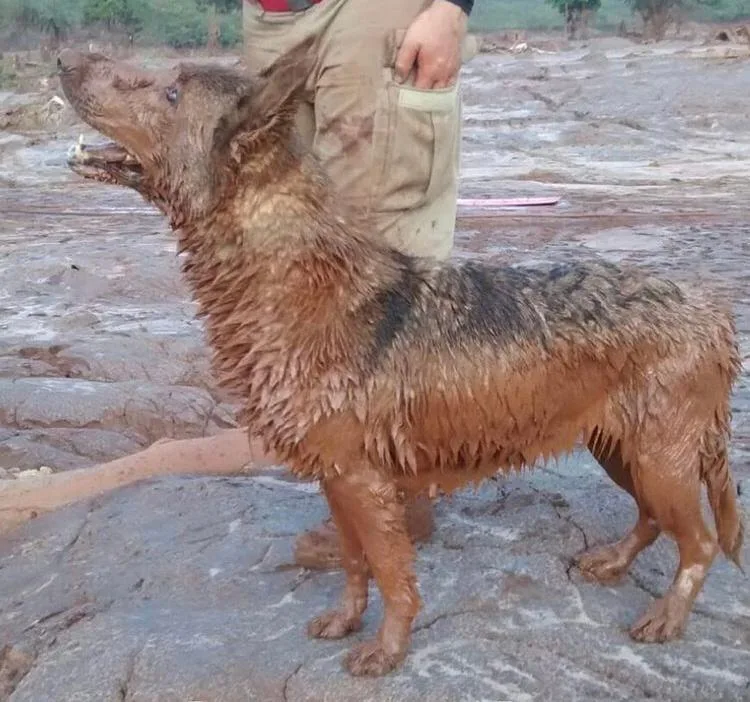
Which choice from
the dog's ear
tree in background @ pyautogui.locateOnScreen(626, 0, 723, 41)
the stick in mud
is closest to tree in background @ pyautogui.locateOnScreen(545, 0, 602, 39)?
tree in background @ pyautogui.locateOnScreen(626, 0, 723, 41)

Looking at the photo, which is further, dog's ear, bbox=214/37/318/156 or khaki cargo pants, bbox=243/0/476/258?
khaki cargo pants, bbox=243/0/476/258

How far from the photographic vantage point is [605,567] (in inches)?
165

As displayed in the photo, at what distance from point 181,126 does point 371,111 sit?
0.87 meters

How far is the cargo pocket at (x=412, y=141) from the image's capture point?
4.14m

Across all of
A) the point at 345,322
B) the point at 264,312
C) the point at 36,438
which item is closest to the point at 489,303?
the point at 345,322

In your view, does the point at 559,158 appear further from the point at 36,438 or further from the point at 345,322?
the point at 345,322

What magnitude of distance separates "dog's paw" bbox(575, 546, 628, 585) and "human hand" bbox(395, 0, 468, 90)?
173 centimetres

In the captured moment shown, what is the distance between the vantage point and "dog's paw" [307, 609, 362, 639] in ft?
12.7

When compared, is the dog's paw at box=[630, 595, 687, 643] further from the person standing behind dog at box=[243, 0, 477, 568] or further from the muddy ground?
the person standing behind dog at box=[243, 0, 477, 568]

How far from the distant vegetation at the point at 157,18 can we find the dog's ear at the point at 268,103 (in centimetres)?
3019

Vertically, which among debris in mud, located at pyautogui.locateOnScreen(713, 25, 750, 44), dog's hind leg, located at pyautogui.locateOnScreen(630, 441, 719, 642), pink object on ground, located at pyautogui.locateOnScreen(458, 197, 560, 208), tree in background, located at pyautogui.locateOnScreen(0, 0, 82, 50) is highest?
dog's hind leg, located at pyautogui.locateOnScreen(630, 441, 719, 642)

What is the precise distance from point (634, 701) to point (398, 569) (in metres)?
0.79

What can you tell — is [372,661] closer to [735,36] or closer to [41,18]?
[735,36]

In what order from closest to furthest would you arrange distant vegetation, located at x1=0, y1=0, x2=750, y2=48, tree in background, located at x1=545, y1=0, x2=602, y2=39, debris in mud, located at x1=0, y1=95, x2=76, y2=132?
debris in mud, located at x1=0, y1=95, x2=76, y2=132 → distant vegetation, located at x1=0, y1=0, x2=750, y2=48 → tree in background, located at x1=545, y1=0, x2=602, y2=39
